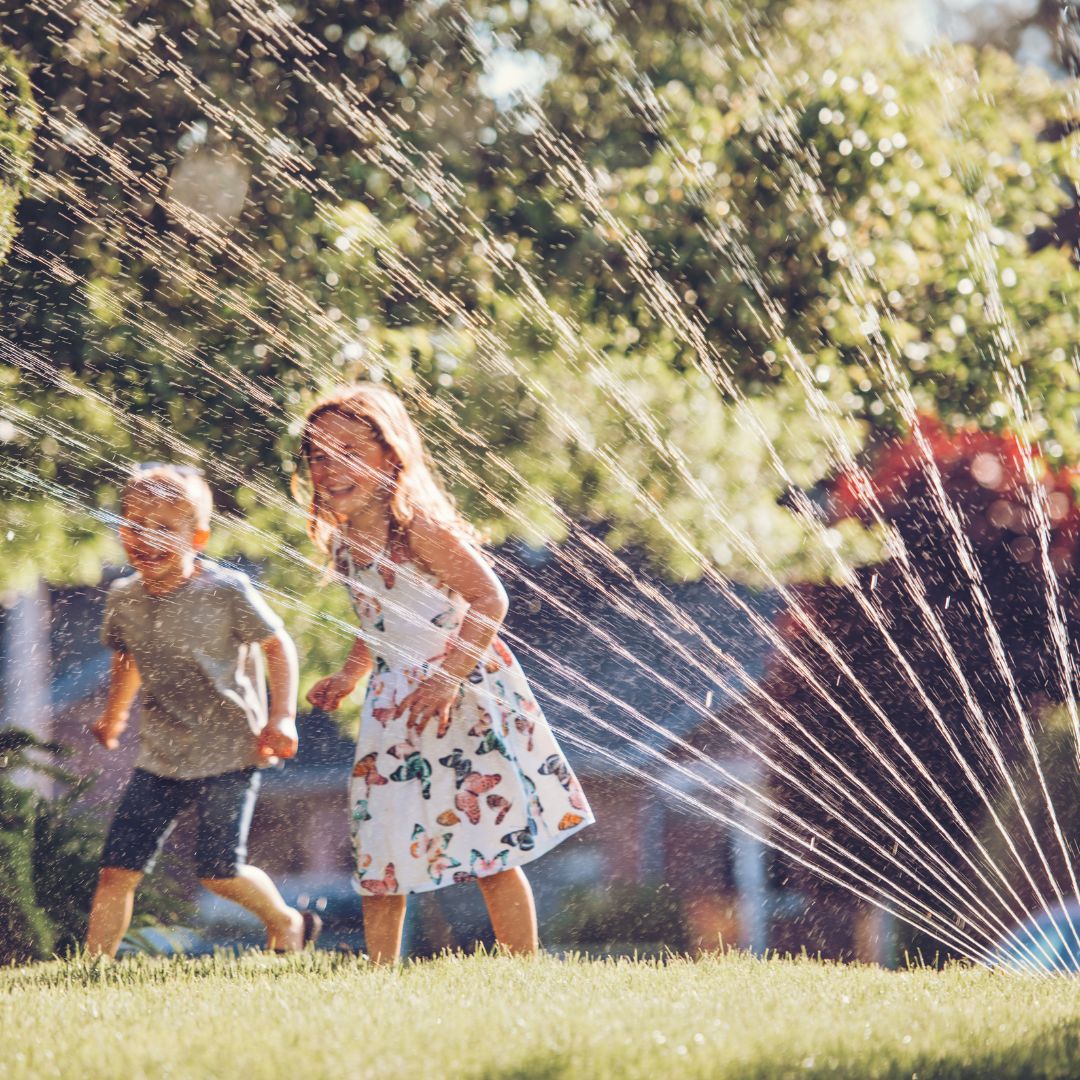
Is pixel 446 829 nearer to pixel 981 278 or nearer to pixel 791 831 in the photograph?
pixel 791 831

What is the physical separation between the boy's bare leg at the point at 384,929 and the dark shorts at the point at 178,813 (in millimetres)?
507

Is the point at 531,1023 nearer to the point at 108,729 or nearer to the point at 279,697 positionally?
the point at 279,697

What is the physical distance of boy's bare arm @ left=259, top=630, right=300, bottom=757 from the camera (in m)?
3.63

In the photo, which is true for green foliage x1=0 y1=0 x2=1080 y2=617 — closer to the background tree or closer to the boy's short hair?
the background tree

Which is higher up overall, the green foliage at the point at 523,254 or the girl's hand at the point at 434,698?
the green foliage at the point at 523,254

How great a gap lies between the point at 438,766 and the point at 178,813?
2.90 feet

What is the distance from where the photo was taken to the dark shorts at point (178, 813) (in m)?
3.53

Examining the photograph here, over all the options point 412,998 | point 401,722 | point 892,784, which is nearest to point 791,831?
point 892,784

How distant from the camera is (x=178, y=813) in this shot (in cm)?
362

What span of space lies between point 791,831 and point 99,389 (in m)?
3.51

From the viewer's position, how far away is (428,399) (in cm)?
479

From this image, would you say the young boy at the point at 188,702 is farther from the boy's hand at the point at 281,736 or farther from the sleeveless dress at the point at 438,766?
the sleeveless dress at the point at 438,766

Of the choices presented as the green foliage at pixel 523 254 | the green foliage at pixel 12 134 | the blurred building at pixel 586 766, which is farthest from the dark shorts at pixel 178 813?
the blurred building at pixel 586 766

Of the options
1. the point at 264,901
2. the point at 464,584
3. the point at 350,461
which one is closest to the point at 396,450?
the point at 350,461
